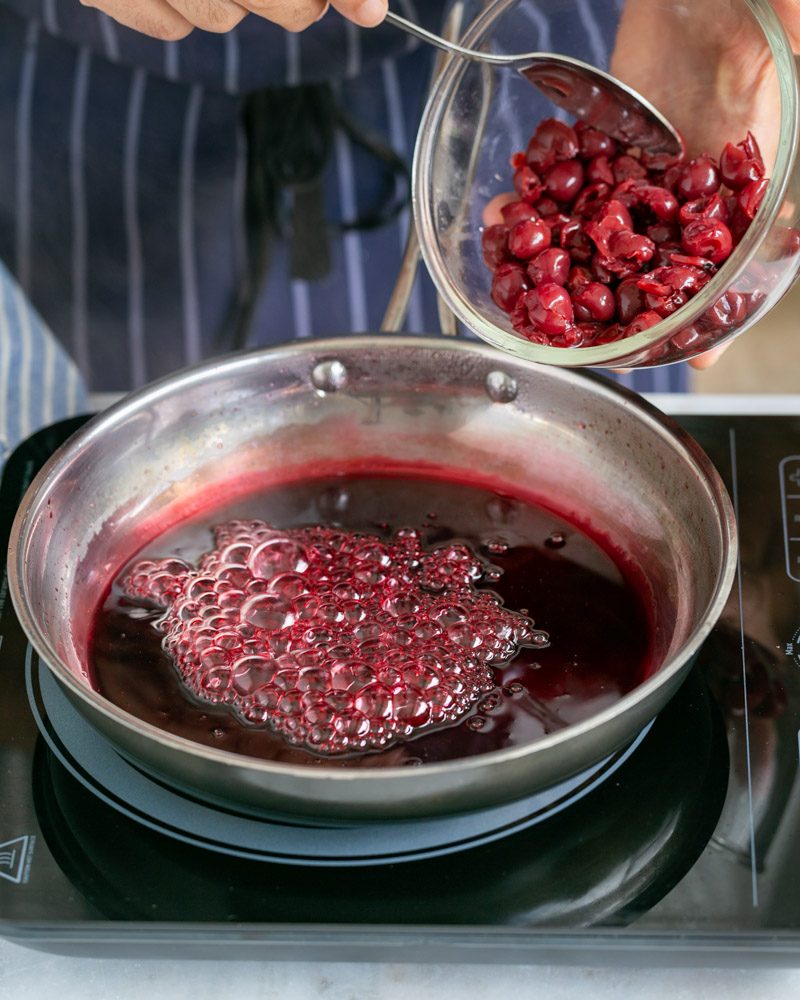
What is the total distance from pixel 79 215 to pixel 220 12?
55 centimetres

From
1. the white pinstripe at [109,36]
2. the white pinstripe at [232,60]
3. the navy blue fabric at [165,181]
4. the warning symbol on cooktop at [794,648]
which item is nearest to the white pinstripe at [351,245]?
the navy blue fabric at [165,181]

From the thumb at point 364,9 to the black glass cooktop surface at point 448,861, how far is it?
466 mm

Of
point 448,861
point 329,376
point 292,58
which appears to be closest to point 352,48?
point 292,58

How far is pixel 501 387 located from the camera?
0.91 meters

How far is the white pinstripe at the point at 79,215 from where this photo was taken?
120 centimetres

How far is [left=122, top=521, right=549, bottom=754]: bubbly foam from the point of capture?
71 centimetres

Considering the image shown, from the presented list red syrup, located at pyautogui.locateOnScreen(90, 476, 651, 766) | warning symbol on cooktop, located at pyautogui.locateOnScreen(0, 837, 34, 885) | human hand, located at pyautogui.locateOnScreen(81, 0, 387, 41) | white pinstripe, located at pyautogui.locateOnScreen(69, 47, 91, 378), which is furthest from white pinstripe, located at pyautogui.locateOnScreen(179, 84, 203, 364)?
warning symbol on cooktop, located at pyautogui.locateOnScreen(0, 837, 34, 885)

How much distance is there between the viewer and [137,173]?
4.09ft

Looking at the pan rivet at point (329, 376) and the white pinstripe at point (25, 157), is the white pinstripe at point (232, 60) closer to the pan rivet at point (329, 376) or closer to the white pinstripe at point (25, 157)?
the white pinstripe at point (25, 157)

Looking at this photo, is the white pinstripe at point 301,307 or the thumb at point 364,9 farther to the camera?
the white pinstripe at point 301,307

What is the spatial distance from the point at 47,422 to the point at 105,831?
21.1 inches

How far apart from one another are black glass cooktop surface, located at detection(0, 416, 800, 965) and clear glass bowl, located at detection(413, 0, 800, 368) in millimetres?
224

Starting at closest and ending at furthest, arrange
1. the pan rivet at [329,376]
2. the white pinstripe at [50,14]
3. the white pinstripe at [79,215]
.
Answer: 1. the pan rivet at [329,376]
2. the white pinstripe at [50,14]
3. the white pinstripe at [79,215]

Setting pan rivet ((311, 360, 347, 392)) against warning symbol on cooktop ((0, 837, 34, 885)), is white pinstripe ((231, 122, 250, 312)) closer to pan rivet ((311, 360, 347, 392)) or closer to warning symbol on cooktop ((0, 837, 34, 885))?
pan rivet ((311, 360, 347, 392))
